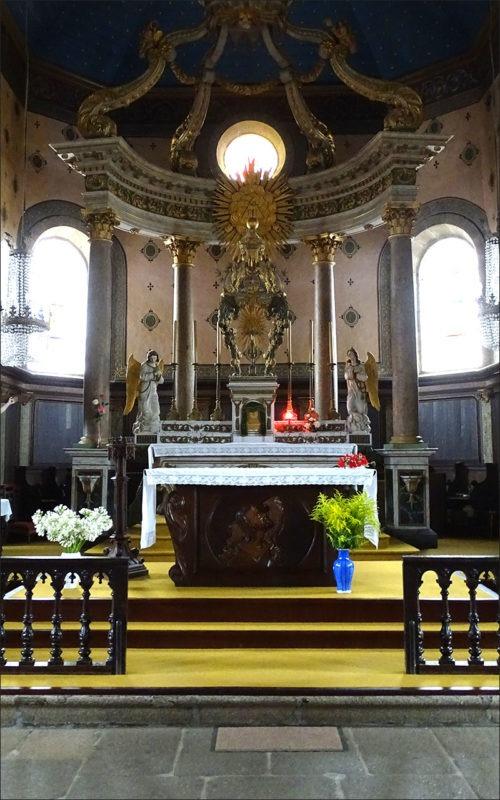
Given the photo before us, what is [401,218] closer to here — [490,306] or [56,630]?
[490,306]

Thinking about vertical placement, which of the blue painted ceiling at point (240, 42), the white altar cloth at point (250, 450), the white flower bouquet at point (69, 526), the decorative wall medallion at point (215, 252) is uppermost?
the blue painted ceiling at point (240, 42)

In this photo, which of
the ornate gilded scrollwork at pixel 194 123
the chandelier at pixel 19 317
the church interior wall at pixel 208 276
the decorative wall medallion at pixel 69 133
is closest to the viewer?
the chandelier at pixel 19 317

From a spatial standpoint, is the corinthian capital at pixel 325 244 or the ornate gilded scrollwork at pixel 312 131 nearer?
the ornate gilded scrollwork at pixel 312 131

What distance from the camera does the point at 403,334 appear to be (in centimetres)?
1185

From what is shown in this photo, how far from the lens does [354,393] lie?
12219mm

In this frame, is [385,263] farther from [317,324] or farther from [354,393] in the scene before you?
[354,393]

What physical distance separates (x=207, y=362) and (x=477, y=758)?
1277cm

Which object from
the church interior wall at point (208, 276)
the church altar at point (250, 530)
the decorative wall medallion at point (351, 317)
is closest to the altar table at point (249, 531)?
the church altar at point (250, 530)

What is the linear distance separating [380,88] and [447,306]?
17.0 ft

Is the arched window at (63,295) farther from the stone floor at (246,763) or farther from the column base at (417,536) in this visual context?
the stone floor at (246,763)

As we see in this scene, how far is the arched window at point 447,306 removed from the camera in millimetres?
15227

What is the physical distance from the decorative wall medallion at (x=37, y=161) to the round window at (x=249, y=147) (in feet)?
12.7

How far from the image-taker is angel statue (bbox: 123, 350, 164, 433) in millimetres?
12203

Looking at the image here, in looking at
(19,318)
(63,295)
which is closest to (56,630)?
(19,318)
